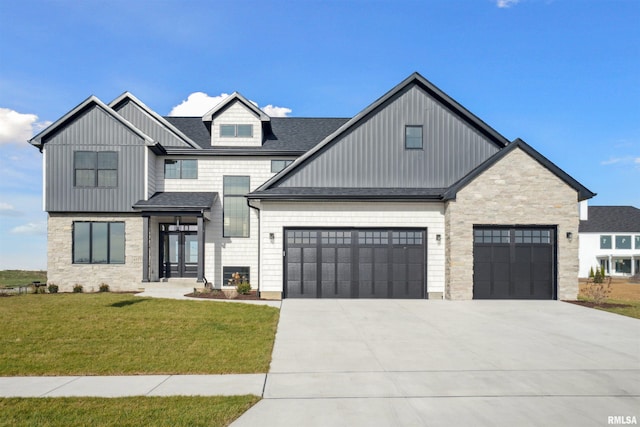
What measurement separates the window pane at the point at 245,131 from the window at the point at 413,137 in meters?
8.71

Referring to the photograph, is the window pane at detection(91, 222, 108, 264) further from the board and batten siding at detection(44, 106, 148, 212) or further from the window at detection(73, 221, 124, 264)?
the board and batten siding at detection(44, 106, 148, 212)

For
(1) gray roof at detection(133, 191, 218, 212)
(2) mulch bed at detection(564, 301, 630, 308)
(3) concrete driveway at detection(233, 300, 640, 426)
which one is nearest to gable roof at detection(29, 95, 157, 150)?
(1) gray roof at detection(133, 191, 218, 212)

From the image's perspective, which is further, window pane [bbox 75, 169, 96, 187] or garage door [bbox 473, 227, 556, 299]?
window pane [bbox 75, 169, 96, 187]

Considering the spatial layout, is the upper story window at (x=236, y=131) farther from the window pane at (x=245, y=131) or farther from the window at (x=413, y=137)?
the window at (x=413, y=137)

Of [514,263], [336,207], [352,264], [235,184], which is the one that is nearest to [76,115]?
[235,184]

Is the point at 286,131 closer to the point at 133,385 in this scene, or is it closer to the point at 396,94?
the point at 396,94

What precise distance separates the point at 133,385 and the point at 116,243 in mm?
16313

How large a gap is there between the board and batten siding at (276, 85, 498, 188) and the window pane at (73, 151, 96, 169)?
10.2 metres

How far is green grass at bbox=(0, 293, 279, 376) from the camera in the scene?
26.6 feet

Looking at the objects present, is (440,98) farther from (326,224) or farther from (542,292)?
(542,292)

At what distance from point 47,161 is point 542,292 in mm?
23903

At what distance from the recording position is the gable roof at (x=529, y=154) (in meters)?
17.7

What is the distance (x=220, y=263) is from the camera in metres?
22.8

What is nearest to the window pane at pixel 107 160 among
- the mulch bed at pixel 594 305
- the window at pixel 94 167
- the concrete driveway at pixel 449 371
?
the window at pixel 94 167
